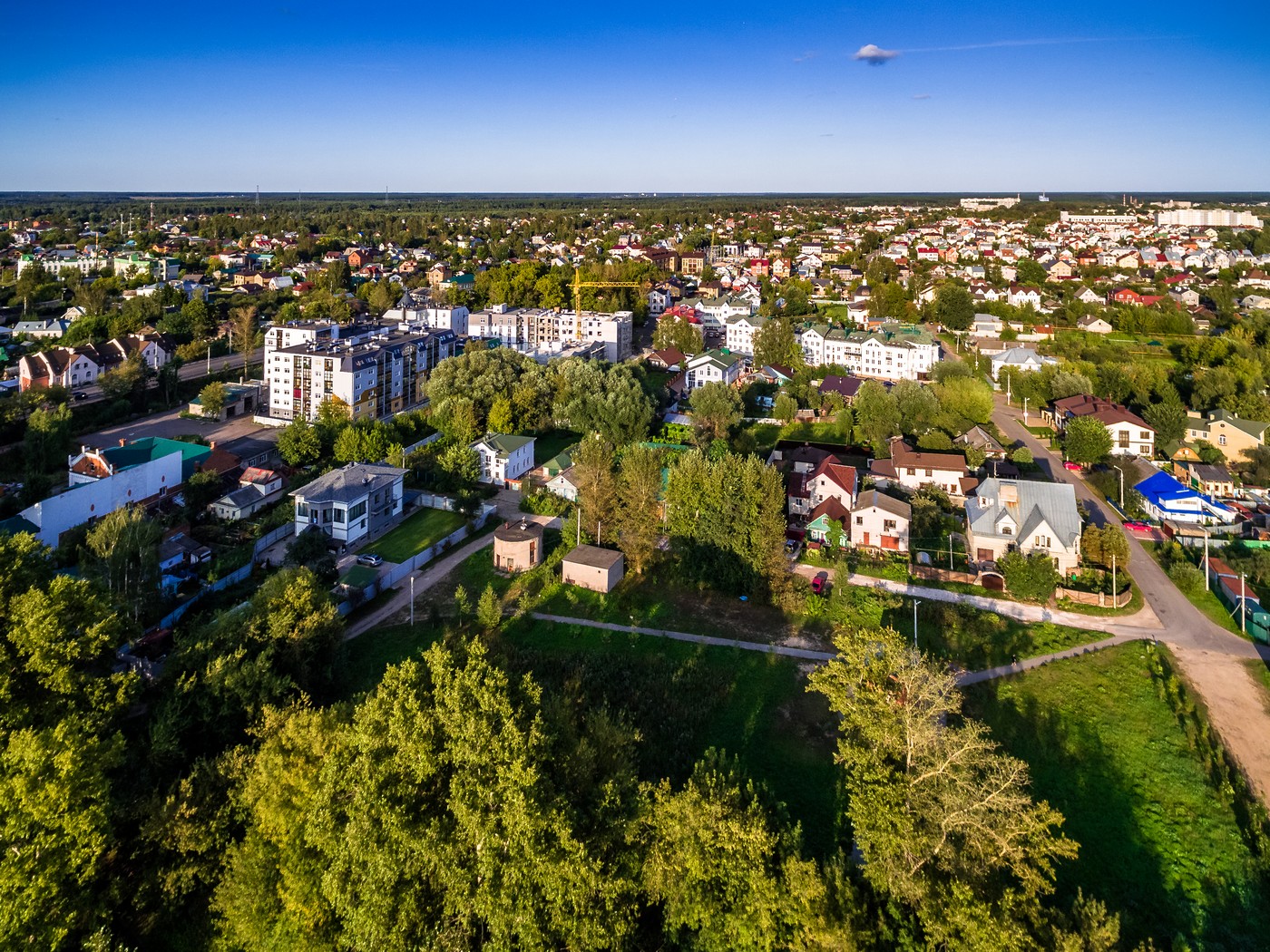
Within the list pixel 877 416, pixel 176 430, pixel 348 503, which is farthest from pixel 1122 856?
pixel 176 430

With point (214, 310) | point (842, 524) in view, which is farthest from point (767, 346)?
point (214, 310)

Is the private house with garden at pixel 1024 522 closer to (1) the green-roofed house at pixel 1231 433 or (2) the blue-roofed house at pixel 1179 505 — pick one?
(2) the blue-roofed house at pixel 1179 505

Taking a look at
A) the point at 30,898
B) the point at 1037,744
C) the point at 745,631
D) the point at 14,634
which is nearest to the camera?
the point at 30,898

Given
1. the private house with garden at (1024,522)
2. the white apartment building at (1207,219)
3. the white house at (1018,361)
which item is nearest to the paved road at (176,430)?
A: the private house with garden at (1024,522)

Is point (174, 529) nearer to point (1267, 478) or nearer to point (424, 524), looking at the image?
point (424, 524)

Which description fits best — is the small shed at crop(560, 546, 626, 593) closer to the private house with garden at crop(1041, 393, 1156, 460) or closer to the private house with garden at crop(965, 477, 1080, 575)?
the private house with garden at crop(965, 477, 1080, 575)
